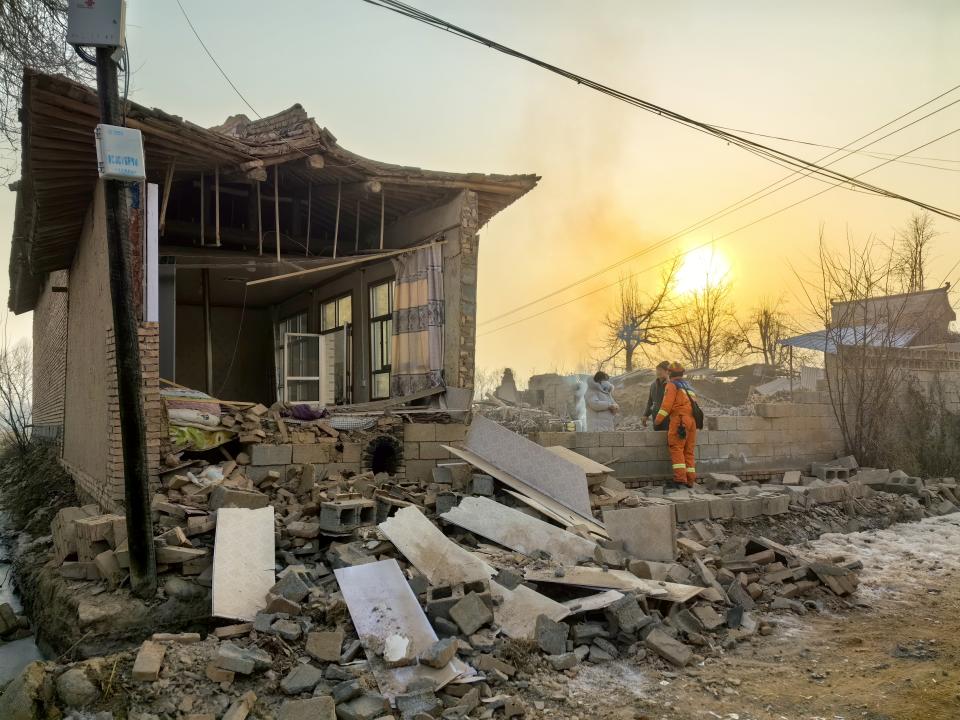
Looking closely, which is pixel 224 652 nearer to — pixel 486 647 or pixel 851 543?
pixel 486 647

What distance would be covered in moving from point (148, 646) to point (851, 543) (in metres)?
8.23

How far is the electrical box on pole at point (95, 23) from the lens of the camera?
16.3 ft

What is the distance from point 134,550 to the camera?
18.6 feet

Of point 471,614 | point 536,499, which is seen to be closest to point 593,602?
point 471,614

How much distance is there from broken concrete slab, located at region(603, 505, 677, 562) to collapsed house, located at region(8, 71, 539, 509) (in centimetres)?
320

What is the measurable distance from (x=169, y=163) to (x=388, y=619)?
635 cm

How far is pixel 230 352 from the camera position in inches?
574

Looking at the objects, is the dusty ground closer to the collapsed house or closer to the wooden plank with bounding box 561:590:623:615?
the wooden plank with bounding box 561:590:623:615

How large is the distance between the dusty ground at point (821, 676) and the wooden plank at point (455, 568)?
613mm

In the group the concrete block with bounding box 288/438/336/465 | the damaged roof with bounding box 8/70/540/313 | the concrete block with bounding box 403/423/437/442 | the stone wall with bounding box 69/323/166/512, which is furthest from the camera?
the concrete block with bounding box 403/423/437/442

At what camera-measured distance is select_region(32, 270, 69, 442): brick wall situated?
43.9 feet

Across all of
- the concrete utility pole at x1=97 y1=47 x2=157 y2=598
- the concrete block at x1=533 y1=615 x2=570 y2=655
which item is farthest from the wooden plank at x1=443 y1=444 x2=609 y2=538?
the concrete utility pole at x1=97 y1=47 x2=157 y2=598

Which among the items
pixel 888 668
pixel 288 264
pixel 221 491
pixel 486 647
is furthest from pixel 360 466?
pixel 888 668

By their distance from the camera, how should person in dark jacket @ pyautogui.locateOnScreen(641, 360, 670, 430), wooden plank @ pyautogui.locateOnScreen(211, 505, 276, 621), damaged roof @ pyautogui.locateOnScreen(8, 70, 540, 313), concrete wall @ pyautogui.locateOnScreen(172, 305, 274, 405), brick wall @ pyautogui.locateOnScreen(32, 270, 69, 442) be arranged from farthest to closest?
concrete wall @ pyautogui.locateOnScreen(172, 305, 274, 405), brick wall @ pyautogui.locateOnScreen(32, 270, 69, 442), person in dark jacket @ pyautogui.locateOnScreen(641, 360, 670, 430), damaged roof @ pyautogui.locateOnScreen(8, 70, 540, 313), wooden plank @ pyautogui.locateOnScreen(211, 505, 276, 621)
